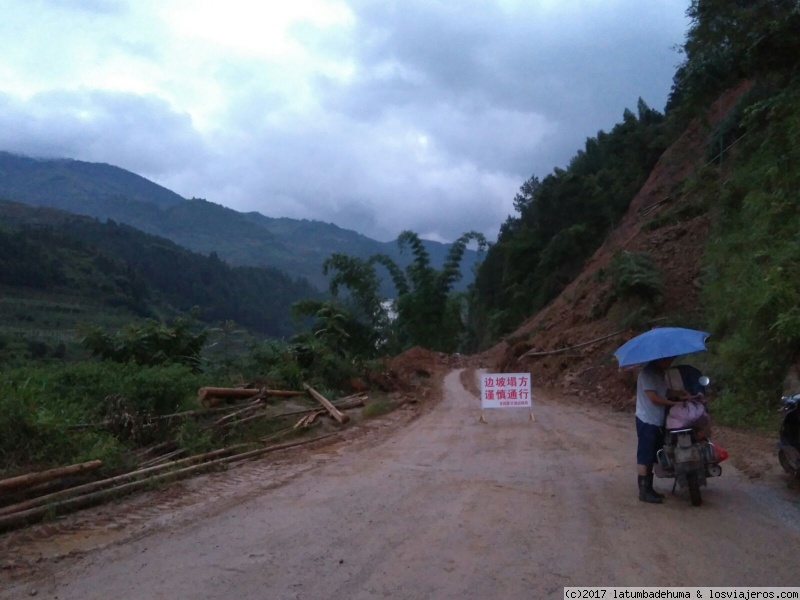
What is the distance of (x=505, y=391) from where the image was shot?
50.3 ft

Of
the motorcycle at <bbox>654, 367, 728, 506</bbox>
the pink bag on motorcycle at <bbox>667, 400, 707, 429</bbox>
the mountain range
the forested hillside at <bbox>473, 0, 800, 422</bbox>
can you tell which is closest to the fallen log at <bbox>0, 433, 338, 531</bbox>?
the motorcycle at <bbox>654, 367, 728, 506</bbox>

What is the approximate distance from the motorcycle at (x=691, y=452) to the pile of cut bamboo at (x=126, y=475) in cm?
582

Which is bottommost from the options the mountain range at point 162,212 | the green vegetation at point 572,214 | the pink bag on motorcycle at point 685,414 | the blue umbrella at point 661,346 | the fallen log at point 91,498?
the fallen log at point 91,498

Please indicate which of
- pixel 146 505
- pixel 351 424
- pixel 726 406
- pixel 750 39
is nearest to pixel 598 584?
pixel 146 505

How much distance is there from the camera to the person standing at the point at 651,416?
7195mm

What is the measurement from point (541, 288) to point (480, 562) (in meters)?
44.8

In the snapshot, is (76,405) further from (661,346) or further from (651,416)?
(661,346)

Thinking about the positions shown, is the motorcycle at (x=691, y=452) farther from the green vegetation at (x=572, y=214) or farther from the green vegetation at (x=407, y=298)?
the green vegetation at (x=572, y=214)

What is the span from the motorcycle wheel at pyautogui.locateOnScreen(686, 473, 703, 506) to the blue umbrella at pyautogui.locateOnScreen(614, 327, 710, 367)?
1186 mm

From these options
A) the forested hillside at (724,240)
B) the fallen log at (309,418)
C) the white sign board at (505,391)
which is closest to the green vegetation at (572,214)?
the forested hillside at (724,240)

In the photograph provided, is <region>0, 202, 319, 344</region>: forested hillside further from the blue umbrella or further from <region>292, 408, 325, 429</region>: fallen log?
the blue umbrella

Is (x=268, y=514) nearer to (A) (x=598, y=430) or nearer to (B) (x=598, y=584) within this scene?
(B) (x=598, y=584)

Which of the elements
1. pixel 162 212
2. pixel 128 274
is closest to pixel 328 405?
pixel 128 274

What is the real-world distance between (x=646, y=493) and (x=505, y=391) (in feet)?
26.9
